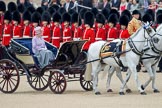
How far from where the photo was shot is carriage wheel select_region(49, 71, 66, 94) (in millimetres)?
18656

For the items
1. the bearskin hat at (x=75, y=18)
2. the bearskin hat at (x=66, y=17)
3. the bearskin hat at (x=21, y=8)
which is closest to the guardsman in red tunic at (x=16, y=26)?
the bearskin hat at (x=66, y=17)

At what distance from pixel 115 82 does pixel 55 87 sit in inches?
106

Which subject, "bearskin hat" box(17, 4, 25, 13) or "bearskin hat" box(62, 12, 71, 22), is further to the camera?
"bearskin hat" box(17, 4, 25, 13)

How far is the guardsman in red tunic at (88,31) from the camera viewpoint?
78.0 feet

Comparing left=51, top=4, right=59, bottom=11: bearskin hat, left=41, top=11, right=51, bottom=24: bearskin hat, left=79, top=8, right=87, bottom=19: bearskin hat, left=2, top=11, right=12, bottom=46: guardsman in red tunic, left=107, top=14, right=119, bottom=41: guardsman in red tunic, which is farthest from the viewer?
left=51, top=4, right=59, bottom=11: bearskin hat

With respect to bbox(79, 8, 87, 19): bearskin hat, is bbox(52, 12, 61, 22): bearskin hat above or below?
below

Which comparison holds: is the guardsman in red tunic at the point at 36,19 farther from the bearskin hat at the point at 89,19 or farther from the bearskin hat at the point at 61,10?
the bearskin hat at the point at 89,19

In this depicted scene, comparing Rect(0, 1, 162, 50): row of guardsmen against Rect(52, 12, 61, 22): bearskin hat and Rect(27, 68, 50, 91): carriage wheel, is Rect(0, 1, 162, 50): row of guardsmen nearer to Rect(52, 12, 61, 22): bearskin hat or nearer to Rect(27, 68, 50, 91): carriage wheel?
Rect(52, 12, 61, 22): bearskin hat

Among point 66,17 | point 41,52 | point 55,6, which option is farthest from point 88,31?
point 41,52

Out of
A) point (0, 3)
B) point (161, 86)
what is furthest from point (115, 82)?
point (0, 3)

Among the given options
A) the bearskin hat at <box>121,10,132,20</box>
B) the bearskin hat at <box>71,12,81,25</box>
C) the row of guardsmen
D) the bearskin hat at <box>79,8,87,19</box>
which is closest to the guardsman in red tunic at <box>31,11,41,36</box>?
the row of guardsmen

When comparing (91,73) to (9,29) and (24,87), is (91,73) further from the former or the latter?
(9,29)

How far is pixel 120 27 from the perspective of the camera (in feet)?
78.6

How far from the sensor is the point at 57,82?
1867 cm
